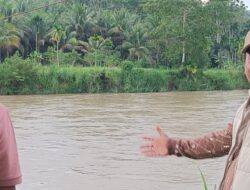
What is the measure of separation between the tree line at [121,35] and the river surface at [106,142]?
11.0 m

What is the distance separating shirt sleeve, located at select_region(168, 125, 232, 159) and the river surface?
11.7 ft

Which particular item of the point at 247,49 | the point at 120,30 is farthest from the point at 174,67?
the point at 247,49

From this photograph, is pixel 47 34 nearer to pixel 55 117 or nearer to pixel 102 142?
pixel 55 117

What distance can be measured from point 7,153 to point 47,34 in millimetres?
35937

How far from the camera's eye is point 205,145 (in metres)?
1.64

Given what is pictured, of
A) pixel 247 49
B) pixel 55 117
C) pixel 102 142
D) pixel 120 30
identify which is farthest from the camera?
pixel 120 30

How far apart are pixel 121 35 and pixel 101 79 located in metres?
7.10

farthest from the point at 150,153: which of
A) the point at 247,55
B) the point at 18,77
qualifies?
the point at 18,77

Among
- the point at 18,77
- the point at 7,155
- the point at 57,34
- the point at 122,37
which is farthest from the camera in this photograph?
the point at 122,37

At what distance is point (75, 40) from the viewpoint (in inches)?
1476

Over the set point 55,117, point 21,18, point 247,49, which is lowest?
point 55,117

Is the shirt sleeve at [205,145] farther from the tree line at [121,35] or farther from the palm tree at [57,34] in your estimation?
the palm tree at [57,34]

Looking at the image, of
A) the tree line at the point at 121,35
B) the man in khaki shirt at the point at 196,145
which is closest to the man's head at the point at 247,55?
the man in khaki shirt at the point at 196,145

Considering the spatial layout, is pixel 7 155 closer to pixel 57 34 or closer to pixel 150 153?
pixel 150 153
